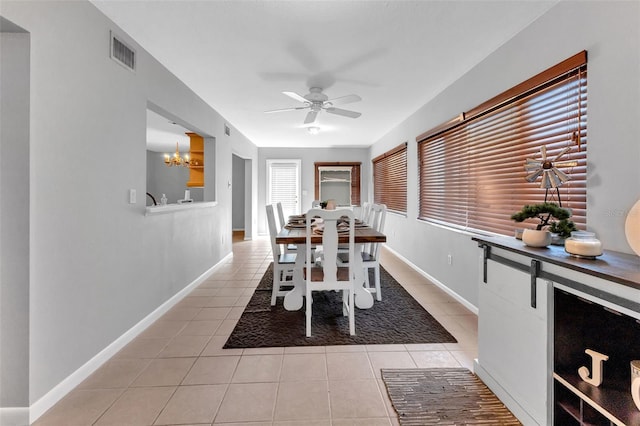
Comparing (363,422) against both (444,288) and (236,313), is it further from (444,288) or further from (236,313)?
(444,288)

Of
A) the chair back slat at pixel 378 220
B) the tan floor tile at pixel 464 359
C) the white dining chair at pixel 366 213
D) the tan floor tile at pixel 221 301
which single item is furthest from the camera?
the white dining chair at pixel 366 213

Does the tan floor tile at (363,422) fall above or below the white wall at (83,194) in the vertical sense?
below

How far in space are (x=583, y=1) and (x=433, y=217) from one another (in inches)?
104

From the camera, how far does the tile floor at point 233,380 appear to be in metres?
1.56

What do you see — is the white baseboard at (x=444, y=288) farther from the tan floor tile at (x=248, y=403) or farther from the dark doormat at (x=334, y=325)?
the tan floor tile at (x=248, y=403)

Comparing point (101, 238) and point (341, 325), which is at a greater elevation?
point (101, 238)

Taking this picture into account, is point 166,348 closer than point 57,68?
No

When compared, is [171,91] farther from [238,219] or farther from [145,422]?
[238,219]

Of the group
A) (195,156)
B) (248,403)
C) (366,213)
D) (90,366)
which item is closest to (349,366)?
(248,403)

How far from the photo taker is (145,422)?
1.52 m

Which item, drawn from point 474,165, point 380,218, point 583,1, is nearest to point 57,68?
point 380,218

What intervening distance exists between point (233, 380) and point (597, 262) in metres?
2.04

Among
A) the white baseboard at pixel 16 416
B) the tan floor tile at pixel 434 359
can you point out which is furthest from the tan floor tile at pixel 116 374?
the tan floor tile at pixel 434 359

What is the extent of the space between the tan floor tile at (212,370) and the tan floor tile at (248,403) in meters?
0.13
